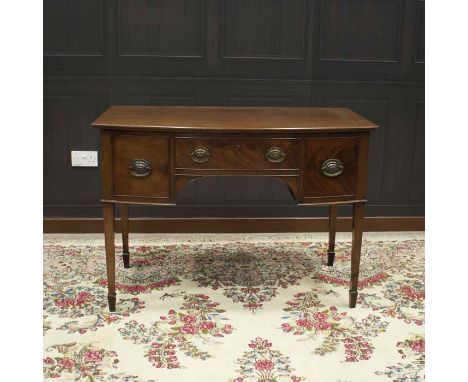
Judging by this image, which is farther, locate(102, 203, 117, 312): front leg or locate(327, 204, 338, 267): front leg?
locate(327, 204, 338, 267): front leg

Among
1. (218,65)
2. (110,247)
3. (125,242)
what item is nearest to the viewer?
(110,247)

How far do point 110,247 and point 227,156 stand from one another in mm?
706

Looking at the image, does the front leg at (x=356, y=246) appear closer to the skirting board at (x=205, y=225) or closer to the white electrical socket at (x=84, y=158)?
the skirting board at (x=205, y=225)

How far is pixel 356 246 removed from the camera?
9.87ft

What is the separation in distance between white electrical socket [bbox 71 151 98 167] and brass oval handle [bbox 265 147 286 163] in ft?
4.98

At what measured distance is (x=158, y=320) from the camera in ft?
9.59

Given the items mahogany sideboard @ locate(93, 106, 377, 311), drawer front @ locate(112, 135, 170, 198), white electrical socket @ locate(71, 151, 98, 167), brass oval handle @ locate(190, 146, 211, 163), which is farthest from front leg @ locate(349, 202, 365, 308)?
white electrical socket @ locate(71, 151, 98, 167)

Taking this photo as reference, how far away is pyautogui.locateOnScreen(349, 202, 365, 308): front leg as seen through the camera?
296 centimetres

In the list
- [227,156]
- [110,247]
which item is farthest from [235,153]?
[110,247]

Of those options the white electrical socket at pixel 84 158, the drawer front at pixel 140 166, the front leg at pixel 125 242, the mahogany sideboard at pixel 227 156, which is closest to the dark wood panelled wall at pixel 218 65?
the white electrical socket at pixel 84 158

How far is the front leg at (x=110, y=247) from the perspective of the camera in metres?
2.88

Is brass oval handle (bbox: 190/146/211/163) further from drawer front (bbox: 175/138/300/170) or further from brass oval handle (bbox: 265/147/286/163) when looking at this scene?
brass oval handle (bbox: 265/147/286/163)

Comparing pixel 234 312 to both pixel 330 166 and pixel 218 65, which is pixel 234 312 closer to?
pixel 330 166

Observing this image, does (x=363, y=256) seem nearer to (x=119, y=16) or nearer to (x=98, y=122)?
(x=98, y=122)
